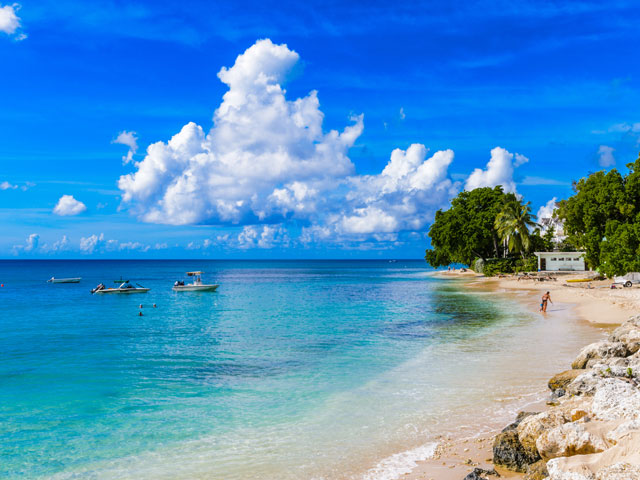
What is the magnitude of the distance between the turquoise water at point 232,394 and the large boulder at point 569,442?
2.72m

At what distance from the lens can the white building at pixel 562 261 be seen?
239ft

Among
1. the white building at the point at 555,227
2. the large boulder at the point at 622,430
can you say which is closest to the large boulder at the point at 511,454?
the large boulder at the point at 622,430

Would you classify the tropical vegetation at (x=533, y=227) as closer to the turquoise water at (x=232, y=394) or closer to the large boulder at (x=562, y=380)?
the turquoise water at (x=232, y=394)

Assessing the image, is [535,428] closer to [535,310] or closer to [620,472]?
[620,472]

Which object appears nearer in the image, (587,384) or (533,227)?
(587,384)

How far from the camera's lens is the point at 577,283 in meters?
52.2

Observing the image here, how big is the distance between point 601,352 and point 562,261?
66.0m

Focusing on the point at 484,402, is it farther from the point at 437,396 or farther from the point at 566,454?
the point at 566,454

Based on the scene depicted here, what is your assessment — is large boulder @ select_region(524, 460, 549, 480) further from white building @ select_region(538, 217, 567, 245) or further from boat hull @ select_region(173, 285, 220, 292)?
white building @ select_region(538, 217, 567, 245)

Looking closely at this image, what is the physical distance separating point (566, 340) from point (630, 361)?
9.42 m

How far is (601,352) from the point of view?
14.5 m

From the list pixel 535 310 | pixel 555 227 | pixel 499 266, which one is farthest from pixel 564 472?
pixel 555 227

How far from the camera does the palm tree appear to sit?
237 feet

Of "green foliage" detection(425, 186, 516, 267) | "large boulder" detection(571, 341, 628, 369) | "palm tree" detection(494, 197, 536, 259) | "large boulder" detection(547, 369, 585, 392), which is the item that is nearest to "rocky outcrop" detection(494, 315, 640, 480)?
"large boulder" detection(547, 369, 585, 392)
